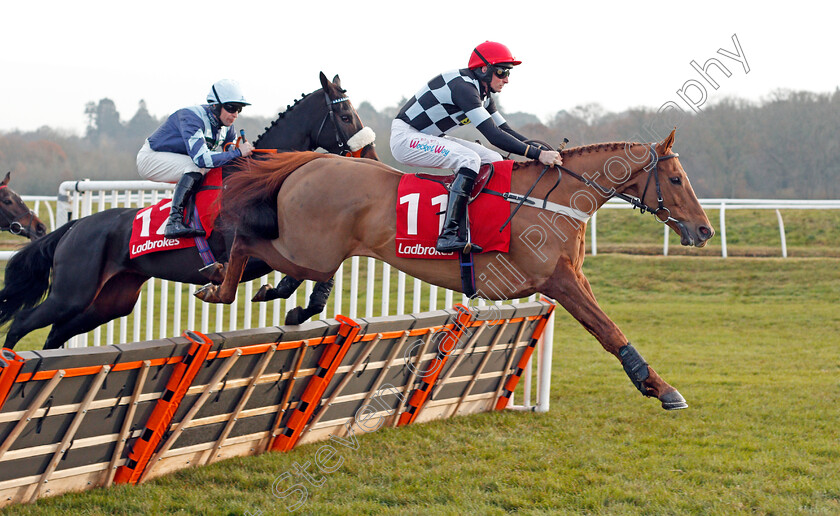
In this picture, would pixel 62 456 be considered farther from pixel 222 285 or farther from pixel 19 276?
pixel 19 276

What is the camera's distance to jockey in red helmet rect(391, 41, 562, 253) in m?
3.70

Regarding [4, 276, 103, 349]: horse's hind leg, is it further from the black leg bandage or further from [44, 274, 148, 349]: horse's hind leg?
the black leg bandage

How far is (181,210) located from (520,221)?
1.97 m

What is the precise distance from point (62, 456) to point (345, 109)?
2.44 metres

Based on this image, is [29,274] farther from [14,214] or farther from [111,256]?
[14,214]

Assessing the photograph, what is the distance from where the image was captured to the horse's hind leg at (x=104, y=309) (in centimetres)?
503

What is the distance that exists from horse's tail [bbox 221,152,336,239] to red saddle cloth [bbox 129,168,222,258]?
0.79 feet

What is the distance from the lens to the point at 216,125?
15.5ft

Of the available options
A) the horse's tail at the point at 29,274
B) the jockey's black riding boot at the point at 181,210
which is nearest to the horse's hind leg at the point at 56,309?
the horse's tail at the point at 29,274

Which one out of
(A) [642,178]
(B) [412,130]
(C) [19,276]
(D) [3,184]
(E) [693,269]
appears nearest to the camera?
(A) [642,178]

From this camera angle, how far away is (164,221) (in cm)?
470

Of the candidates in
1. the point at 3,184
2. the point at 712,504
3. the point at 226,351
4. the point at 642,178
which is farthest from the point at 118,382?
the point at 3,184

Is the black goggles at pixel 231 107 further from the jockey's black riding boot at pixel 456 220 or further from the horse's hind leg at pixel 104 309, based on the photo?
the jockey's black riding boot at pixel 456 220

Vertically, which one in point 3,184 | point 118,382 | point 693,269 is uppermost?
point 3,184
